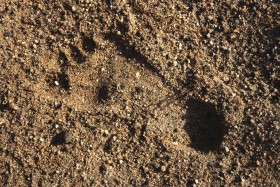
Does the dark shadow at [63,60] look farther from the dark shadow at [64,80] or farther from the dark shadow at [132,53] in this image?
the dark shadow at [132,53]

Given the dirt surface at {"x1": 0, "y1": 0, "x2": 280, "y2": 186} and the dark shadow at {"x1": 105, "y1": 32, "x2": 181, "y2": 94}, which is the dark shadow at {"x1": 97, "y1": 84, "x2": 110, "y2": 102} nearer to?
the dirt surface at {"x1": 0, "y1": 0, "x2": 280, "y2": 186}

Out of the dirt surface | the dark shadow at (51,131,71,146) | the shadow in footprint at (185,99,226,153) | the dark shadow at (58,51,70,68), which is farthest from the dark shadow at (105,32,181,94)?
the dark shadow at (51,131,71,146)

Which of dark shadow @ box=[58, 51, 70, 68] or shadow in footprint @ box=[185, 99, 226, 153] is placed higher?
dark shadow @ box=[58, 51, 70, 68]

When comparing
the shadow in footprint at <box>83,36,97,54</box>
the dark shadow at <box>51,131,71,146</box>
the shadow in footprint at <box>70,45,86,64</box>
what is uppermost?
the shadow in footprint at <box>83,36,97,54</box>

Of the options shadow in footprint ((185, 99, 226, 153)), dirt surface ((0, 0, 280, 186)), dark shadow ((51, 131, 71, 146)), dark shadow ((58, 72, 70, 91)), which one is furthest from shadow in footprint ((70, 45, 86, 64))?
shadow in footprint ((185, 99, 226, 153))

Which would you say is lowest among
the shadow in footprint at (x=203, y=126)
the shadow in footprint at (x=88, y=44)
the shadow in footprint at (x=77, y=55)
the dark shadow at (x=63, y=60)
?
the shadow in footprint at (x=203, y=126)

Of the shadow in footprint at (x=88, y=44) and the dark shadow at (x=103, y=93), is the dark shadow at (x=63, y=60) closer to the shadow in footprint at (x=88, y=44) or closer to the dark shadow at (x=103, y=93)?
the shadow in footprint at (x=88, y=44)

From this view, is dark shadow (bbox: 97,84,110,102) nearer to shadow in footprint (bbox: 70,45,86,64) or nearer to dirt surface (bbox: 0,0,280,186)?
dirt surface (bbox: 0,0,280,186)

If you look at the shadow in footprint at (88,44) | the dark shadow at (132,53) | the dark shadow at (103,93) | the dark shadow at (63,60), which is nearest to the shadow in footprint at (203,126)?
the dark shadow at (132,53)

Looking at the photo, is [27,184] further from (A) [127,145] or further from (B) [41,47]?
(B) [41,47]

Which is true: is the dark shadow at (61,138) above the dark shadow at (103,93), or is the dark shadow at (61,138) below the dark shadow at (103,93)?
below
